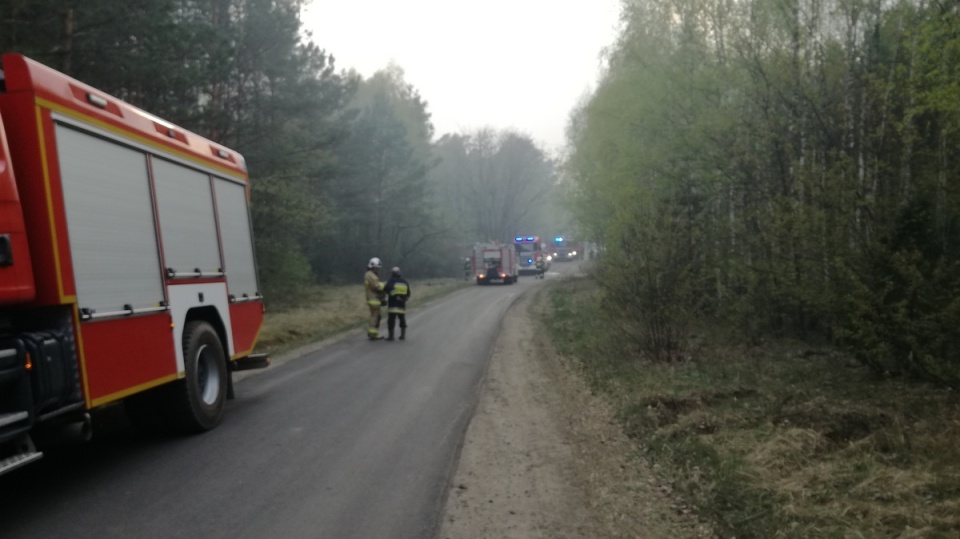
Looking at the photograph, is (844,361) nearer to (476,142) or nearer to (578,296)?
(578,296)

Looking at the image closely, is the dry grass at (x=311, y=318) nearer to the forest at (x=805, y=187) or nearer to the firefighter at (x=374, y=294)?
the firefighter at (x=374, y=294)

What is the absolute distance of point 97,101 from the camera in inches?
271

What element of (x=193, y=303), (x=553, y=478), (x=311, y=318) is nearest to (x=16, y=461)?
(x=193, y=303)

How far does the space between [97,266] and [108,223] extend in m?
0.45

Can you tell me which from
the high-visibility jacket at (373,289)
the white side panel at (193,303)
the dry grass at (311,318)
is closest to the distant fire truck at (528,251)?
the dry grass at (311,318)

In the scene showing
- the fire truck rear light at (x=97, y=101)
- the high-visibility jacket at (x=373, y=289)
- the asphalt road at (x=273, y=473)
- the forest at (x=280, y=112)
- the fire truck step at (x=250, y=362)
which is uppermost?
the forest at (x=280, y=112)

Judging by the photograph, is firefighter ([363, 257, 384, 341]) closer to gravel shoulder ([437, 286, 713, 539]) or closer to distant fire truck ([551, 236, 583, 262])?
gravel shoulder ([437, 286, 713, 539])

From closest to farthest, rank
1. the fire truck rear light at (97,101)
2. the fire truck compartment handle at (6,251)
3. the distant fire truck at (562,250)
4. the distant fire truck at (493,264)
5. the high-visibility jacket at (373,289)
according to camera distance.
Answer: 1. the fire truck compartment handle at (6,251)
2. the fire truck rear light at (97,101)
3. the high-visibility jacket at (373,289)
4. the distant fire truck at (493,264)
5. the distant fire truck at (562,250)

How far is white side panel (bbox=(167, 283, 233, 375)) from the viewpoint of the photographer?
8.00 m

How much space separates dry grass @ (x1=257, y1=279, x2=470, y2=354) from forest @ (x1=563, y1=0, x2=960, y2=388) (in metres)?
8.19

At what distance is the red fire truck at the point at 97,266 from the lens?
5.76 metres

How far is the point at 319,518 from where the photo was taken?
5770 mm

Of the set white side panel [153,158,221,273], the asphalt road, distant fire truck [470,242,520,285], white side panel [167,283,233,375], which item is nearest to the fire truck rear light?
white side panel [153,158,221,273]

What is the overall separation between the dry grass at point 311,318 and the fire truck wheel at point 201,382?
7.97 metres
